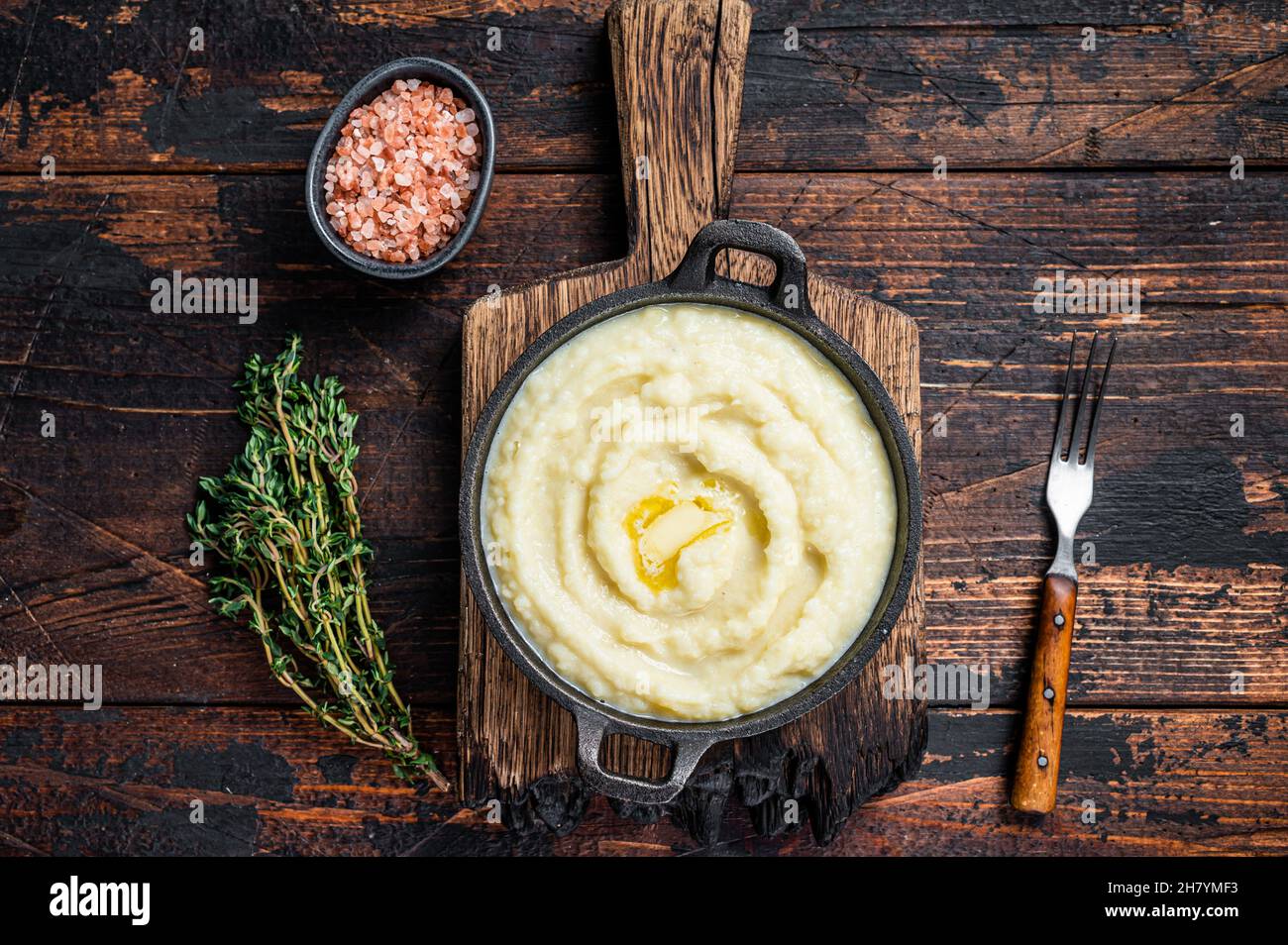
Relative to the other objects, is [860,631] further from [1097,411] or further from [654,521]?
[1097,411]

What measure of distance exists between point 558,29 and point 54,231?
1.44m

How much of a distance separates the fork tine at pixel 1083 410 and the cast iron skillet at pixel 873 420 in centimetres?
69

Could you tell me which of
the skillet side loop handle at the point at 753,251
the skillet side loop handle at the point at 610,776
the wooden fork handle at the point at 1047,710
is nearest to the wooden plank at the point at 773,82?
the skillet side loop handle at the point at 753,251

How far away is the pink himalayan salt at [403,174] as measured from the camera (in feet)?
7.98

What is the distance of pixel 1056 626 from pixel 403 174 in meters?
1.97

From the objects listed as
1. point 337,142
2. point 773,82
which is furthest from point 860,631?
point 337,142

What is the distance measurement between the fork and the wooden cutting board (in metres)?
0.33

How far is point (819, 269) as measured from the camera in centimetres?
265

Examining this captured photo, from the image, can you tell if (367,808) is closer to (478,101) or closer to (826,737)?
(826,737)

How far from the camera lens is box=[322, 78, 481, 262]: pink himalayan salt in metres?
2.43

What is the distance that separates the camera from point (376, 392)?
8.63ft

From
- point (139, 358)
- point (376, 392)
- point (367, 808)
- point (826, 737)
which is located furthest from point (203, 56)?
point (826, 737)

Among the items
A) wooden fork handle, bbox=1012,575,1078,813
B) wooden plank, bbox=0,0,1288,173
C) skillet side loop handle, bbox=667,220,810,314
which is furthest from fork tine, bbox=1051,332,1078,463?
skillet side loop handle, bbox=667,220,810,314

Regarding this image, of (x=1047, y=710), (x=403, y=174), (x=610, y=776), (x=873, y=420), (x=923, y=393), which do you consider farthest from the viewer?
(x=923, y=393)
